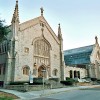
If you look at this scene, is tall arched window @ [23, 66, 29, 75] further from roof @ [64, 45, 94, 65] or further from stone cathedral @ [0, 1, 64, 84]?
roof @ [64, 45, 94, 65]

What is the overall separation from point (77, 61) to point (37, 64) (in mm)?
27136

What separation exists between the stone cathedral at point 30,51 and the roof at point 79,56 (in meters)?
18.0

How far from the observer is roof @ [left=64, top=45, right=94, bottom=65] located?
62.5 metres

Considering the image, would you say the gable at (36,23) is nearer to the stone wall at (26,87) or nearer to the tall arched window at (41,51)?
the tall arched window at (41,51)

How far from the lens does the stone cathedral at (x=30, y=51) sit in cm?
3531

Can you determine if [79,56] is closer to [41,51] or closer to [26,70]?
[41,51]

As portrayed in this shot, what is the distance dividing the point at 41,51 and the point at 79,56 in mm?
25982

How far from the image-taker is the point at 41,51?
137 feet

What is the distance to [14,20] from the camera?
37.0 m

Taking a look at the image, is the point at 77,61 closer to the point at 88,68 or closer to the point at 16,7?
the point at 88,68

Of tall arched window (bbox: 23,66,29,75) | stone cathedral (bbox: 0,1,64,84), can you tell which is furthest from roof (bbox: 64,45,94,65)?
tall arched window (bbox: 23,66,29,75)

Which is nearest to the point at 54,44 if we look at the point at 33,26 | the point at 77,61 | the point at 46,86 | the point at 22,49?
the point at 33,26

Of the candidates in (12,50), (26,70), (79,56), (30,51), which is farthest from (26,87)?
(79,56)

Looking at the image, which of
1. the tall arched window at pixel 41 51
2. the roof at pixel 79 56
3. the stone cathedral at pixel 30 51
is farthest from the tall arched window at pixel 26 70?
the roof at pixel 79 56
